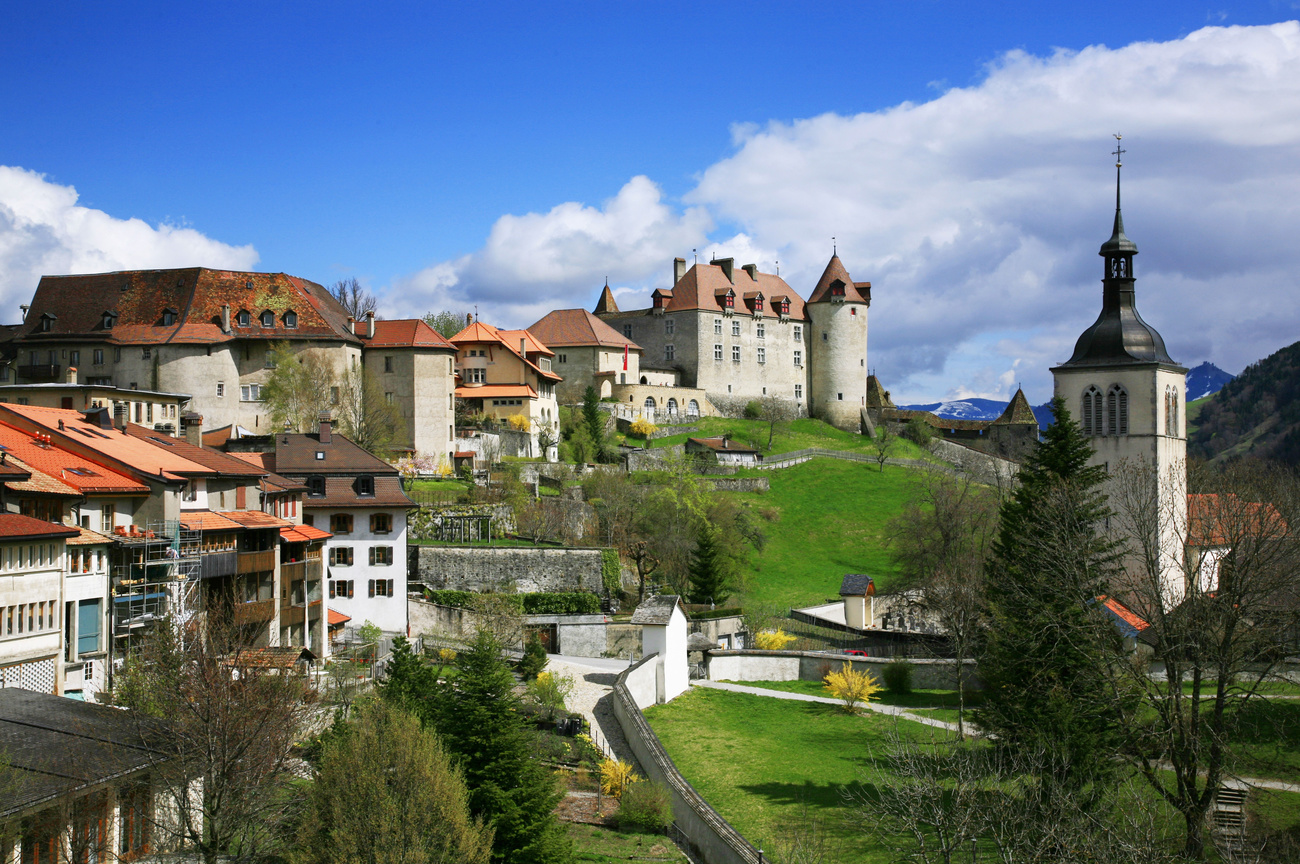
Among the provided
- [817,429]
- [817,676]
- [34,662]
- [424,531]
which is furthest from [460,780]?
[817,429]

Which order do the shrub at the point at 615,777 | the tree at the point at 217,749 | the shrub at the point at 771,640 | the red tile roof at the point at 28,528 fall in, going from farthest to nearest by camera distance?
the shrub at the point at 771,640
the shrub at the point at 615,777
the red tile roof at the point at 28,528
the tree at the point at 217,749

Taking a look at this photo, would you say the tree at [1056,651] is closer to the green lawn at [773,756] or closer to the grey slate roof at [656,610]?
the green lawn at [773,756]

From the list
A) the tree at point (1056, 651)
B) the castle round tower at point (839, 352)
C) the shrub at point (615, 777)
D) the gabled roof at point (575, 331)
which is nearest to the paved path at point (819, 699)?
the tree at point (1056, 651)

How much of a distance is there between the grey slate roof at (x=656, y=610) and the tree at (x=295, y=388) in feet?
109

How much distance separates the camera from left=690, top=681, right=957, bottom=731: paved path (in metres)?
31.6

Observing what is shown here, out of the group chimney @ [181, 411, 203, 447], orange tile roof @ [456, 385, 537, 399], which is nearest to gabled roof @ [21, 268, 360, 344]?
orange tile roof @ [456, 385, 537, 399]

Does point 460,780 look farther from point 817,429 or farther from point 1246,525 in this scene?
point 817,429

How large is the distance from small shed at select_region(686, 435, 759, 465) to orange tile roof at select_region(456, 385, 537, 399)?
12727 mm

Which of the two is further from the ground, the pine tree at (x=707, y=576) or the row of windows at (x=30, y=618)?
the row of windows at (x=30, y=618)

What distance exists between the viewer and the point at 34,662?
2638cm

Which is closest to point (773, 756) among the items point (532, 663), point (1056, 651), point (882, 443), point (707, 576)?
point (1056, 651)

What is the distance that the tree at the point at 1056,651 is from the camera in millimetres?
21859

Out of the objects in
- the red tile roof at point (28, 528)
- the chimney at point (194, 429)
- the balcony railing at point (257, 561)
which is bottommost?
the balcony railing at point (257, 561)

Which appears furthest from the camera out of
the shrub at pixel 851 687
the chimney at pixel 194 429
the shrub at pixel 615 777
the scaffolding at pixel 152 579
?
the chimney at pixel 194 429
